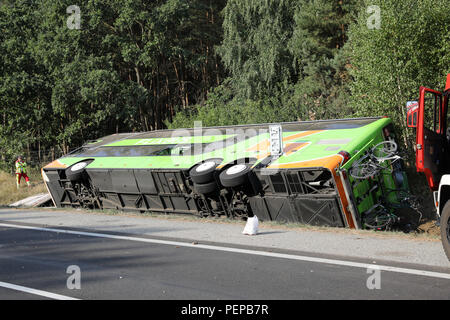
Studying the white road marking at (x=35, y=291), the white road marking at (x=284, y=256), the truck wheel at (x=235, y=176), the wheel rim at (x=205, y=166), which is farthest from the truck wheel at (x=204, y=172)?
the white road marking at (x=35, y=291)

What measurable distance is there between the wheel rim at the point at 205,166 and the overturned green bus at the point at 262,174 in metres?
0.03

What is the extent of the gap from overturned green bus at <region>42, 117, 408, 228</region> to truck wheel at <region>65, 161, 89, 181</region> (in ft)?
0.14

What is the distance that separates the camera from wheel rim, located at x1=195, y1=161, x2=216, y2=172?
12.7 metres

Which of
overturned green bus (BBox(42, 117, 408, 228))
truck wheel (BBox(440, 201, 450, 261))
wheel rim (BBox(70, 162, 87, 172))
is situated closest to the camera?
truck wheel (BBox(440, 201, 450, 261))

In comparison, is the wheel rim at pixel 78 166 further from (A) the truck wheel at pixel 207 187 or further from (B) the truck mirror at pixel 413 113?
(B) the truck mirror at pixel 413 113

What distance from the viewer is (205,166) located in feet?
42.3

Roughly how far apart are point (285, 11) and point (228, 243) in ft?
81.7

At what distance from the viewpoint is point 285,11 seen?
1209 inches

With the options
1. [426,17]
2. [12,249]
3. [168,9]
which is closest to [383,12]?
[426,17]

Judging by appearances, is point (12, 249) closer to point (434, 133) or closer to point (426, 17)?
point (434, 133)

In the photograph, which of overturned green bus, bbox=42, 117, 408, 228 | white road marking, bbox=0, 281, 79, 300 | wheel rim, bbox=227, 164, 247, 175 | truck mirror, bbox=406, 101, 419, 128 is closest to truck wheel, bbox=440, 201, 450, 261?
truck mirror, bbox=406, 101, 419, 128

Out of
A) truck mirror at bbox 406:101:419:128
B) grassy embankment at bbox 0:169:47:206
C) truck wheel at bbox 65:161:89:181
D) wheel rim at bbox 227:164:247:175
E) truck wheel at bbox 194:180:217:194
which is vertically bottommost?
grassy embankment at bbox 0:169:47:206

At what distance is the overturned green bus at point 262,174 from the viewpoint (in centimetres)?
1095

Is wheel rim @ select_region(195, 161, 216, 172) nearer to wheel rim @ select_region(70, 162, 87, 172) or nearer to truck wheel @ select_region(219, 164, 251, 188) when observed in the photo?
truck wheel @ select_region(219, 164, 251, 188)
